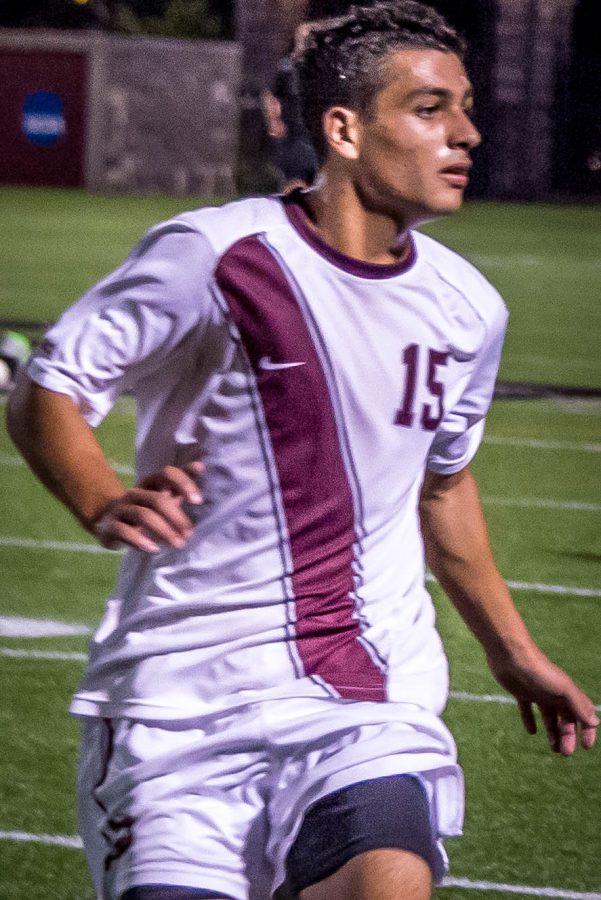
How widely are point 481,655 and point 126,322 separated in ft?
15.1

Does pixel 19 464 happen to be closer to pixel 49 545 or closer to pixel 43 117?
pixel 49 545

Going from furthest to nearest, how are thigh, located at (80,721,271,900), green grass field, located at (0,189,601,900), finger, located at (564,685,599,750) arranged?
1. green grass field, located at (0,189,601,900)
2. finger, located at (564,685,599,750)
3. thigh, located at (80,721,271,900)

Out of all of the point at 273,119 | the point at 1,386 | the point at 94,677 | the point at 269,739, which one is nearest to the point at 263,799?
the point at 269,739

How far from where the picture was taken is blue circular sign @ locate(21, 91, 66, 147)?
3931 cm

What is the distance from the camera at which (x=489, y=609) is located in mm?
3697

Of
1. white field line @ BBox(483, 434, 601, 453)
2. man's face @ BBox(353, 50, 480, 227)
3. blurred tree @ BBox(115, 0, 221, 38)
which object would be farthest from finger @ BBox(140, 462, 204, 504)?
blurred tree @ BBox(115, 0, 221, 38)

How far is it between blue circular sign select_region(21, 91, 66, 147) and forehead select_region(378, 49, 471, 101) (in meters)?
36.7

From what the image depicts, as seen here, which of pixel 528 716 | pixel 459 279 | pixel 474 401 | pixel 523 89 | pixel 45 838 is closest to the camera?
pixel 459 279

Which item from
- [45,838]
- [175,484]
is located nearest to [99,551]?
[45,838]

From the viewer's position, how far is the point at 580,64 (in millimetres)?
41500

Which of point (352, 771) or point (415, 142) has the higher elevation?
point (415, 142)

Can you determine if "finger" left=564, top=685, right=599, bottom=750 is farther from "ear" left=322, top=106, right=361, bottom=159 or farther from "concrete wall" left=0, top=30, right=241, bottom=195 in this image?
"concrete wall" left=0, top=30, right=241, bottom=195

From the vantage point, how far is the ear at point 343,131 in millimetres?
3400

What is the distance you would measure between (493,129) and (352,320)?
127ft
